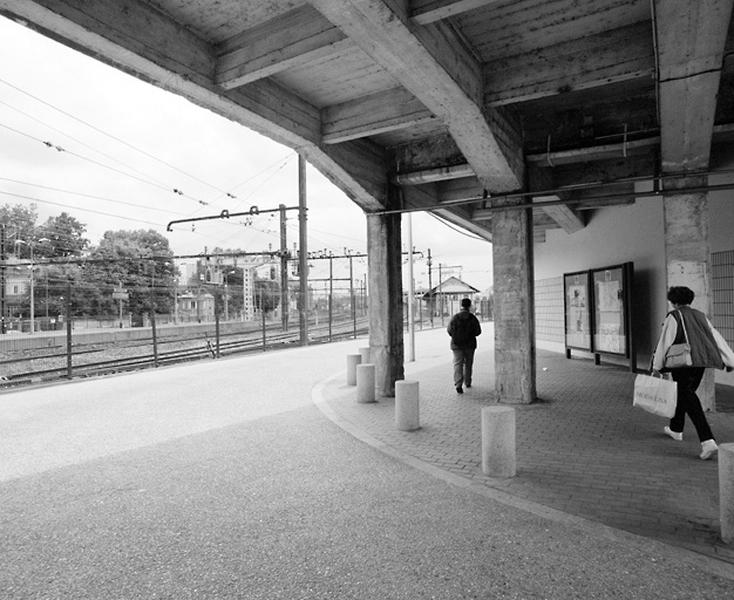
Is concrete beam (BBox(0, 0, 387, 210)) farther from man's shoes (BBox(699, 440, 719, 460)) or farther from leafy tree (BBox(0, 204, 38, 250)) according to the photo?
leafy tree (BBox(0, 204, 38, 250))

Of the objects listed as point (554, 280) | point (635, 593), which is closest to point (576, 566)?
point (635, 593)

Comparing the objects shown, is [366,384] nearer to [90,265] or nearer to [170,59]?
[170,59]

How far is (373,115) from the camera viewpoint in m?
7.84

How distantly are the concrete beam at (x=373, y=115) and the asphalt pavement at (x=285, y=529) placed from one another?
14.8ft

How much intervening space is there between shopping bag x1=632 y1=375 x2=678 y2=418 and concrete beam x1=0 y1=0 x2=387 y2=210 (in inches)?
224

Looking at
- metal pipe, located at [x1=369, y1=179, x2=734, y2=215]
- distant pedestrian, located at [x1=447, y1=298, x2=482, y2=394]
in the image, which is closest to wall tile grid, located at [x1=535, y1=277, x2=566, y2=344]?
distant pedestrian, located at [x1=447, y1=298, x2=482, y2=394]

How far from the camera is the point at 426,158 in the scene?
32.0 ft

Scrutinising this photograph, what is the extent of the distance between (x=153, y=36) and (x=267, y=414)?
5.59 m

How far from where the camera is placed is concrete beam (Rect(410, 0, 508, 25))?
461 cm

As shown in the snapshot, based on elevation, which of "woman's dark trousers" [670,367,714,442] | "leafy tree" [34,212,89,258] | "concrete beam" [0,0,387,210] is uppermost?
"leafy tree" [34,212,89,258]

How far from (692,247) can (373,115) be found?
536cm

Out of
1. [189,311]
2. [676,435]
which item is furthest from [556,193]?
[189,311]

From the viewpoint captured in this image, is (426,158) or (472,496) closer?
(472,496)

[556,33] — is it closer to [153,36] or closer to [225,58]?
[225,58]
